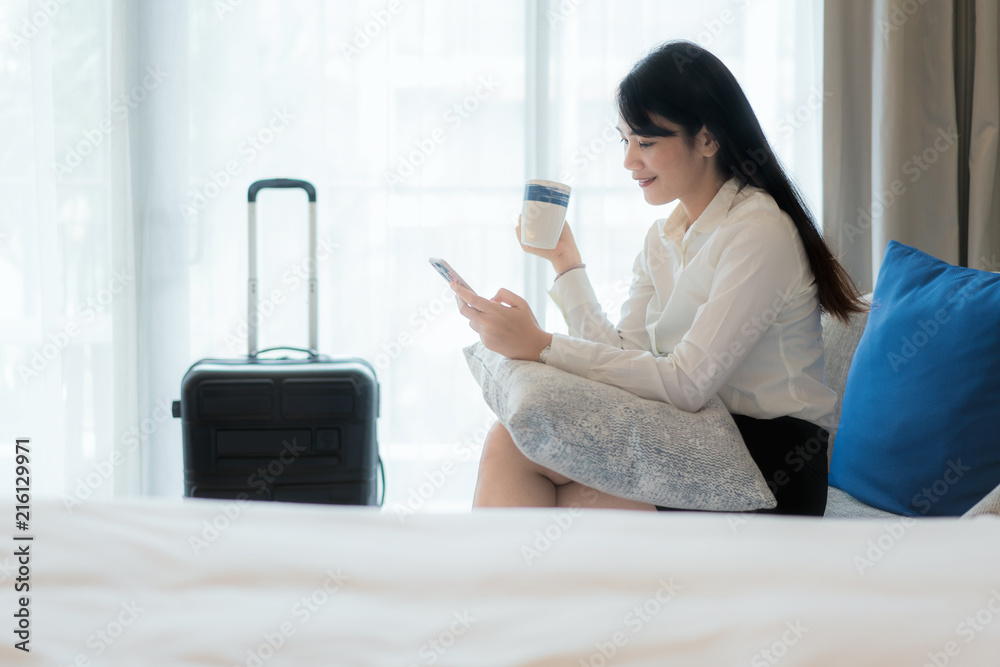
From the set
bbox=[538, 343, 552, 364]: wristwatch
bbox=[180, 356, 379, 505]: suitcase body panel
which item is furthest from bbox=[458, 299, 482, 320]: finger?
bbox=[180, 356, 379, 505]: suitcase body panel

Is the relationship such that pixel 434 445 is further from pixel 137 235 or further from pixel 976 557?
pixel 976 557

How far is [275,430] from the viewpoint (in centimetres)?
170

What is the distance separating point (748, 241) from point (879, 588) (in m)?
0.64

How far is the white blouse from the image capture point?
3.49ft

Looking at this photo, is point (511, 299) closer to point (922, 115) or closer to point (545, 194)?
point (545, 194)

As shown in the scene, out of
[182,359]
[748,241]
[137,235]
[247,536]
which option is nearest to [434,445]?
[182,359]

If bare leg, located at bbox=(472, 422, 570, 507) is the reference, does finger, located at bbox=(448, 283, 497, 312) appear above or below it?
above

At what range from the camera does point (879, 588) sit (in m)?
0.54

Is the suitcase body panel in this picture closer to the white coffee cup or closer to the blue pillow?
the white coffee cup

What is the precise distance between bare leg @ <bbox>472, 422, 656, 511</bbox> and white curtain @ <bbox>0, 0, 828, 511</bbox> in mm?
1110

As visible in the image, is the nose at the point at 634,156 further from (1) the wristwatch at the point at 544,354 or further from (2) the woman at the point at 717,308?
(1) the wristwatch at the point at 544,354

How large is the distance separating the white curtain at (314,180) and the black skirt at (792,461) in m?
Answer: 1.12

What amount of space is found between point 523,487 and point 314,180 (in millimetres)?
1402

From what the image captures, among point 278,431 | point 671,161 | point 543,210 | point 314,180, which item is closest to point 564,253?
point 543,210
